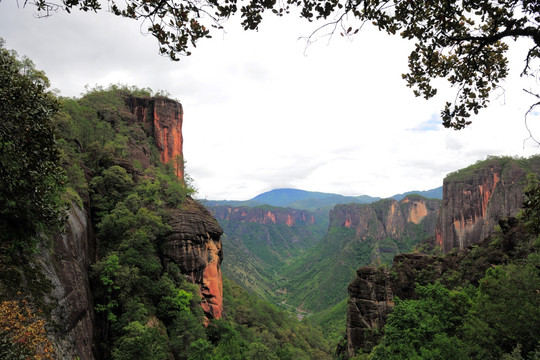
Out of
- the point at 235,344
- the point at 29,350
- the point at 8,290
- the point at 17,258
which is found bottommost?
the point at 235,344

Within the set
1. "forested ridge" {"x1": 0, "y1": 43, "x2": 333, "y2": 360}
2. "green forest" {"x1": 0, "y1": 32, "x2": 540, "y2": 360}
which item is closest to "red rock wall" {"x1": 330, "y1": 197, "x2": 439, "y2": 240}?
"green forest" {"x1": 0, "y1": 32, "x2": 540, "y2": 360}

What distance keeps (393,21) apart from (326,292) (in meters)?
135

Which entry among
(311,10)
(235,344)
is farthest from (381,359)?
(311,10)

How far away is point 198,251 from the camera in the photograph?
28125 millimetres

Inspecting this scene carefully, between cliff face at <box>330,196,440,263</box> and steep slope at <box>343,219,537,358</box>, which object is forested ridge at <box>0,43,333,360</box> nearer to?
steep slope at <box>343,219,537,358</box>

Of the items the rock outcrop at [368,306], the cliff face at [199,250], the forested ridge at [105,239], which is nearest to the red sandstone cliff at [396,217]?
the rock outcrop at [368,306]

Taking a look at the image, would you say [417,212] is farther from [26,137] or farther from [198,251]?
[26,137]

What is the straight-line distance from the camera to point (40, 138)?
6.99m

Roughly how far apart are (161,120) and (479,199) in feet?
310

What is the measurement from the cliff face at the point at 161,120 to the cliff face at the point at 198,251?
2297cm

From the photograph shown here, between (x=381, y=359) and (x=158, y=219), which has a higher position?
(x=158, y=219)

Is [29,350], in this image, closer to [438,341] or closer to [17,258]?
[17,258]

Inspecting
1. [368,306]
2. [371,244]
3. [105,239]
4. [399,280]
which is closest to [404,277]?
[399,280]

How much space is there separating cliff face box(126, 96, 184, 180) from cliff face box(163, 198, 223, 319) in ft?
75.4
